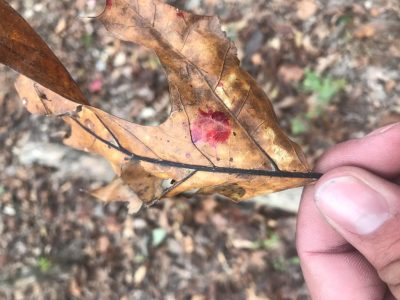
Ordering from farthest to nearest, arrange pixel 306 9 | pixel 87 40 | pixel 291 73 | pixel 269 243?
1. pixel 87 40
2. pixel 306 9
3. pixel 291 73
4. pixel 269 243

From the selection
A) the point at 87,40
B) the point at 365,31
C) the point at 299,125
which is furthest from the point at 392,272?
the point at 87,40

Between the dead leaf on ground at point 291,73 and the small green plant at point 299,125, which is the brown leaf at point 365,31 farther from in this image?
the small green plant at point 299,125

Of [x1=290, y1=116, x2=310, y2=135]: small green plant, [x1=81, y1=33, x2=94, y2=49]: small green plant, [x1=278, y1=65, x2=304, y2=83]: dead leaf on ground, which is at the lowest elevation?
[x1=81, y1=33, x2=94, y2=49]: small green plant

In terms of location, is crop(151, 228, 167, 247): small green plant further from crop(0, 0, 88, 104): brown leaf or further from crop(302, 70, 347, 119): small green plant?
crop(0, 0, 88, 104): brown leaf

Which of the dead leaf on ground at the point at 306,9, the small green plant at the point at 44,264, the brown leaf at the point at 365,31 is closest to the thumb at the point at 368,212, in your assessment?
the brown leaf at the point at 365,31

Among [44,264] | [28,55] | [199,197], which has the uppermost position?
[28,55]

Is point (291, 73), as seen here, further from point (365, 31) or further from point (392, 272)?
point (392, 272)

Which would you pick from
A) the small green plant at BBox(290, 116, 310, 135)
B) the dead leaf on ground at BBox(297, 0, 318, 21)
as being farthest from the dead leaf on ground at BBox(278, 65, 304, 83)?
the dead leaf on ground at BBox(297, 0, 318, 21)
